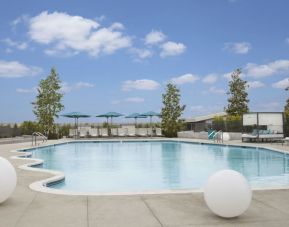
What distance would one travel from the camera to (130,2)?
2395cm

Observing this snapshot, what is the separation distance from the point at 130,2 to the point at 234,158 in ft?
40.2

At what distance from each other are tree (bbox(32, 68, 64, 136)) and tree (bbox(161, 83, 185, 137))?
9464mm

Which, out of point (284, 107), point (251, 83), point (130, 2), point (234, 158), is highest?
point (130, 2)

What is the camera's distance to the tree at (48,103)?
3225 cm

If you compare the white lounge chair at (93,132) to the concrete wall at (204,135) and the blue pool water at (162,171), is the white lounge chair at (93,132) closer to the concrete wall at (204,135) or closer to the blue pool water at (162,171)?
the concrete wall at (204,135)

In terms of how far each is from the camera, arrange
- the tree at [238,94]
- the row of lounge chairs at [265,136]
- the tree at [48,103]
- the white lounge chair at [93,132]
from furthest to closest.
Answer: the tree at [238,94] → the white lounge chair at [93,132] → the tree at [48,103] → the row of lounge chairs at [265,136]

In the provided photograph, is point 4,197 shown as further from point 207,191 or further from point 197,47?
point 197,47

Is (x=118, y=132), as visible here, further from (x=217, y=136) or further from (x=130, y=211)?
(x=130, y=211)

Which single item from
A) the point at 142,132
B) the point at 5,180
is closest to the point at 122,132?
the point at 142,132

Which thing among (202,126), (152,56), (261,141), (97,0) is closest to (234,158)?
(261,141)

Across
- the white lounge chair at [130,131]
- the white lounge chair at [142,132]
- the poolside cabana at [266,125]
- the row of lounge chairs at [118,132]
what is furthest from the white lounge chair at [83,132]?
the poolside cabana at [266,125]

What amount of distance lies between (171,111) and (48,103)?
11.1m

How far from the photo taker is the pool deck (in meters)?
5.04

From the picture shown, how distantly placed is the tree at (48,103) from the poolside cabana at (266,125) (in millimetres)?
16121
